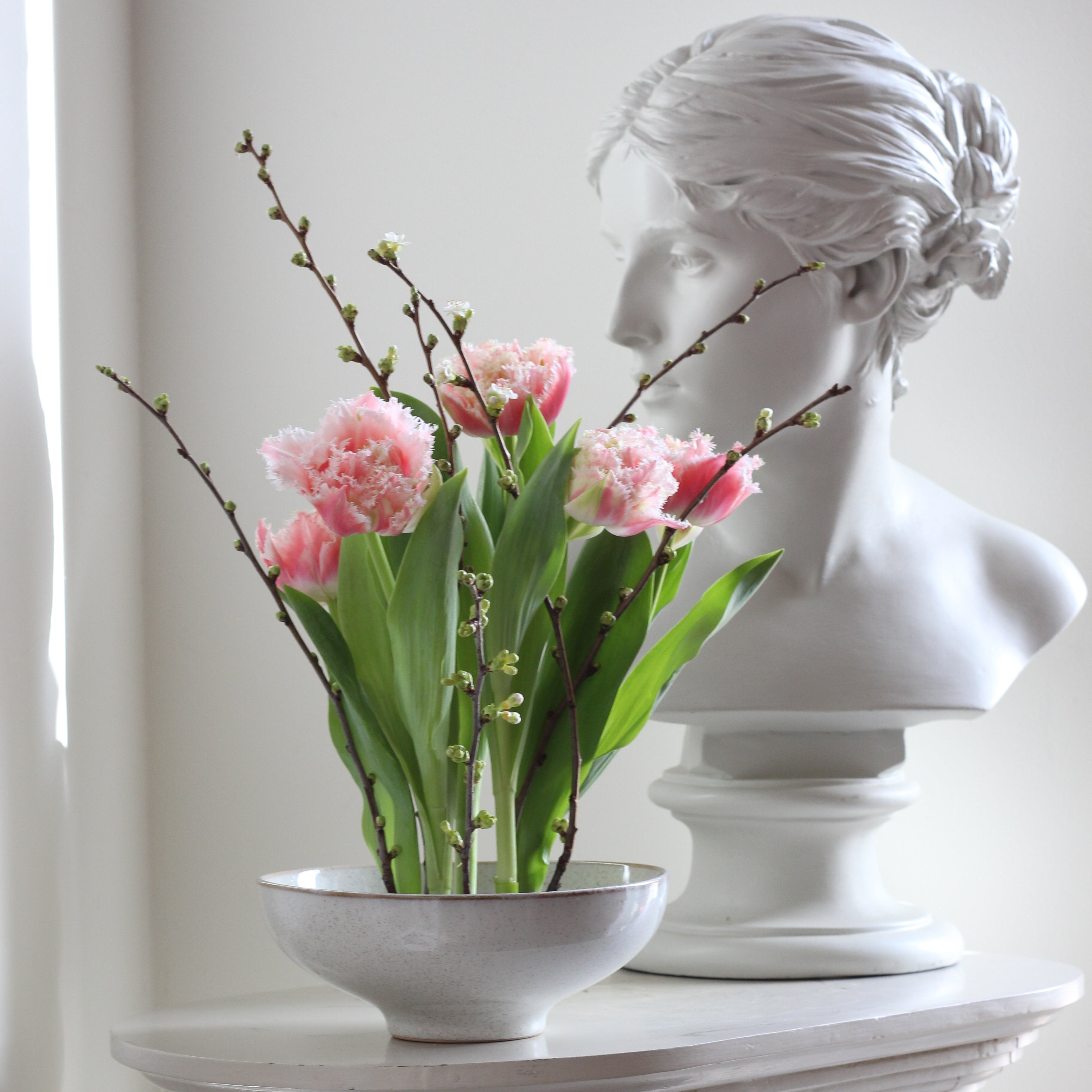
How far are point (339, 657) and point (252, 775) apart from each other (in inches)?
20.3

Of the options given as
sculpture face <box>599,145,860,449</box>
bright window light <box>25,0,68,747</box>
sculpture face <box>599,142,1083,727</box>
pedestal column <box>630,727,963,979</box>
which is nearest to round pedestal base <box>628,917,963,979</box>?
pedestal column <box>630,727,963,979</box>

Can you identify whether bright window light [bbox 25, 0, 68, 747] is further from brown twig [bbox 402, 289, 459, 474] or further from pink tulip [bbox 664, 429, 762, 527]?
pink tulip [bbox 664, 429, 762, 527]

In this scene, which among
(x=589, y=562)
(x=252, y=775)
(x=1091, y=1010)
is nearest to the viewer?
(x=589, y=562)

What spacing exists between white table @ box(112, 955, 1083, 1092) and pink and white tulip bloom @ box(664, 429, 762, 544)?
0.96 feet

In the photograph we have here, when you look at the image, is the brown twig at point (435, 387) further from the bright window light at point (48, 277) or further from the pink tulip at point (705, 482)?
the bright window light at point (48, 277)

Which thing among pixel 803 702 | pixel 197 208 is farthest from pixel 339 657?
pixel 197 208

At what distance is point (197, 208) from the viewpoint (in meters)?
1.23

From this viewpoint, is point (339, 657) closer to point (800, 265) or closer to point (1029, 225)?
point (800, 265)

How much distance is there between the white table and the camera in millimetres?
666

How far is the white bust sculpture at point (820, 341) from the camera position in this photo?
3.18 ft

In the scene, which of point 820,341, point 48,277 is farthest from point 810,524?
point 48,277

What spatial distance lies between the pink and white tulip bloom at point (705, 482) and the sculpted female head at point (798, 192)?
0.31 meters

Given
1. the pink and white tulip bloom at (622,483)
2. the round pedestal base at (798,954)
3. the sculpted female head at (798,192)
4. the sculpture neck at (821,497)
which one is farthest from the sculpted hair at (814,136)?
the round pedestal base at (798,954)

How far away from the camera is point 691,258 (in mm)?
998
